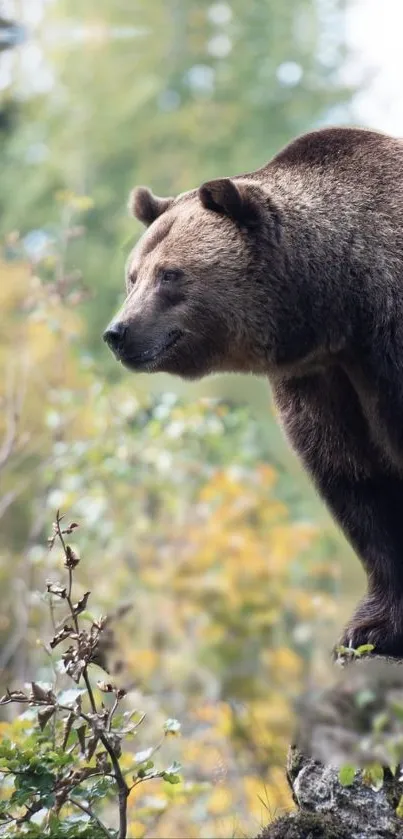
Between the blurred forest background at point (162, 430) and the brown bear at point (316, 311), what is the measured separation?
961 millimetres

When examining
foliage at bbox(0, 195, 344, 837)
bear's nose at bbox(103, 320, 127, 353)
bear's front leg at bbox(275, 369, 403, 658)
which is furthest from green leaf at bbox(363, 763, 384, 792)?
foliage at bbox(0, 195, 344, 837)

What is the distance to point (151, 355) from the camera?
144 inches

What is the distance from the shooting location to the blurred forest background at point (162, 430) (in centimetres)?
774

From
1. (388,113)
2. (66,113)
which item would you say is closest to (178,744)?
(388,113)

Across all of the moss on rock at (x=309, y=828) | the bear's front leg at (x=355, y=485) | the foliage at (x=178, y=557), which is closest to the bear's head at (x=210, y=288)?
the bear's front leg at (x=355, y=485)

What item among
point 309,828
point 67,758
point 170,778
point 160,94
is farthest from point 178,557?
point 160,94

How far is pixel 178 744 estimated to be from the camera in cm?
867

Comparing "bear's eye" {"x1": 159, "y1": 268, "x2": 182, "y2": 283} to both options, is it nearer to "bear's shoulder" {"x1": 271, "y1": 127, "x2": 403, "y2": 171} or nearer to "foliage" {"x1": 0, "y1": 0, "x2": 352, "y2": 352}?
"bear's shoulder" {"x1": 271, "y1": 127, "x2": 403, "y2": 171}

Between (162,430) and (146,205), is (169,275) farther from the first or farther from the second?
(162,430)

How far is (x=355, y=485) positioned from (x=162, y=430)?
3760 millimetres

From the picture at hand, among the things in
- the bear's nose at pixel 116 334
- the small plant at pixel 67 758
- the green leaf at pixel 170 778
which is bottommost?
the green leaf at pixel 170 778

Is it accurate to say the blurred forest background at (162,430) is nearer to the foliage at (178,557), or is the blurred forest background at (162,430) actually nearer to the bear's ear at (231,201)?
the foliage at (178,557)

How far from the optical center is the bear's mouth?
11.9 ft

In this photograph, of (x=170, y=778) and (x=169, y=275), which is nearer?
(x=170, y=778)
